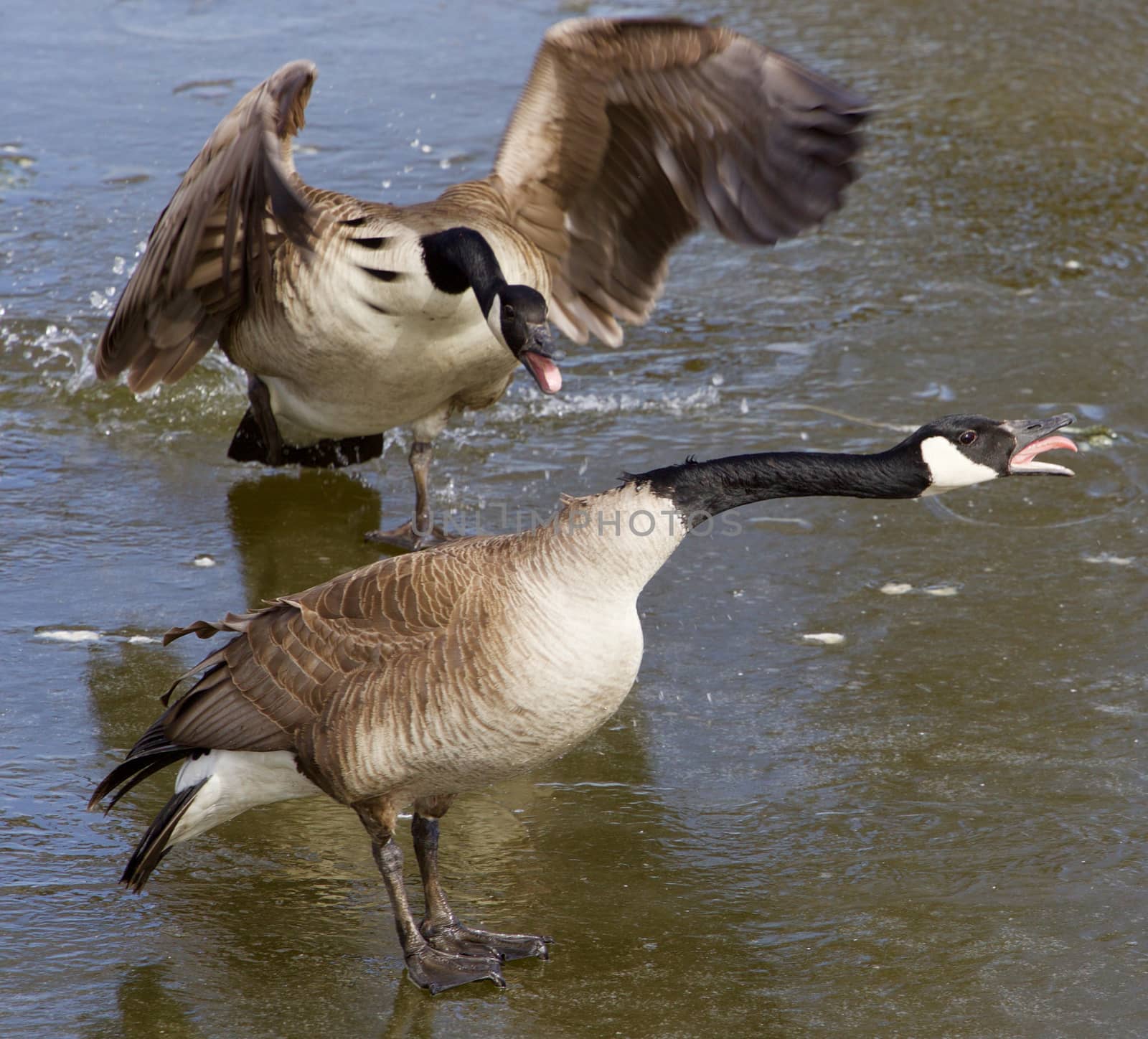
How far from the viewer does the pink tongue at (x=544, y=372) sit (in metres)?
4.09

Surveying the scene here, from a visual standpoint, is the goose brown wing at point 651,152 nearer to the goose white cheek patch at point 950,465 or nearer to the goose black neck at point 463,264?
the goose black neck at point 463,264

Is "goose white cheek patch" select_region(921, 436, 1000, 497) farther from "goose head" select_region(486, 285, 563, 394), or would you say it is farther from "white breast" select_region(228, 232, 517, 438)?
"white breast" select_region(228, 232, 517, 438)

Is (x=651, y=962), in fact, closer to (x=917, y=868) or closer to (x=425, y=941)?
(x=425, y=941)

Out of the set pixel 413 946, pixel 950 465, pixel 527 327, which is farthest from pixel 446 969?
pixel 527 327

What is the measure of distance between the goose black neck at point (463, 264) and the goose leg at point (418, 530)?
0.83m

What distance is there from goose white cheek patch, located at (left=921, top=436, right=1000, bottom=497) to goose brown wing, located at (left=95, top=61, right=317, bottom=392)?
2.11 m

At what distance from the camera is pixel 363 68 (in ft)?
33.3

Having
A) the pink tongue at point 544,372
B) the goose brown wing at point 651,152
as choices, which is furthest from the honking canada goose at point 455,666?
the goose brown wing at point 651,152

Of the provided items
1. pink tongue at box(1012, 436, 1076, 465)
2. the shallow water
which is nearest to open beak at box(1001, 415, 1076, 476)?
pink tongue at box(1012, 436, 1076, 465)

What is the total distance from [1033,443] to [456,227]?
228 cm

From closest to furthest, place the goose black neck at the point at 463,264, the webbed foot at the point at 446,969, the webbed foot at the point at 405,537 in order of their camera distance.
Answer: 1. the webbed foot at the point at 446,969
2. the goose black neck at the point at 463,264
3. the webbed foot at the point at 405,537

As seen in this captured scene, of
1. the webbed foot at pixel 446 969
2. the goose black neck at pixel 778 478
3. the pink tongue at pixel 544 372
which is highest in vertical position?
the goose black neck at pixel 778 478

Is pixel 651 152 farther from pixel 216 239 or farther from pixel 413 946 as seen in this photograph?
pixel 413 946

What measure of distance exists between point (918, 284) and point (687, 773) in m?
4.11
